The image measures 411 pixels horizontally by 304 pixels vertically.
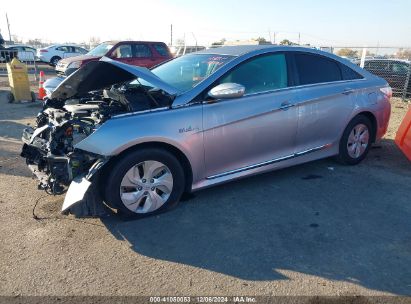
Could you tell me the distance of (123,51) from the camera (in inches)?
533

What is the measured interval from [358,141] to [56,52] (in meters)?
25.9

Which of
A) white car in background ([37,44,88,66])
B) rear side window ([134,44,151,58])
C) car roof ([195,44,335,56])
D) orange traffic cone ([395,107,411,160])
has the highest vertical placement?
white car in background ([37,44,88,66])

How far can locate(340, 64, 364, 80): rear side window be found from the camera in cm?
515

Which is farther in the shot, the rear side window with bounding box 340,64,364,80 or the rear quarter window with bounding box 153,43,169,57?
the rear quarter window with bounding box 153,43,169,57

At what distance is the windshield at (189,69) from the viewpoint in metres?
4.14

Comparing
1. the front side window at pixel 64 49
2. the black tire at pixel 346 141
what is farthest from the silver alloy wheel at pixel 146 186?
the front side window at pixel 64 49

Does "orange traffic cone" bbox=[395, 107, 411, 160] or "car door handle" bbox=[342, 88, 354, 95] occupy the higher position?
"car door handle" bbox=[342, 88, 354, 95]

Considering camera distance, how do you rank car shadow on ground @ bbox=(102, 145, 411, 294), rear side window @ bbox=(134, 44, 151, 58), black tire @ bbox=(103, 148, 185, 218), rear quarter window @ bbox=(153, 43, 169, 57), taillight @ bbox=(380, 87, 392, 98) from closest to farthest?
car shadow on ground @ bbox=(102, 145, 411, 294), black tire @ bbox=(103, 148, 185, 218), taillight @ bbox=(380, 87, 392, 98), rear side window @ bbox=(134, 44, 151, 58), rear quarter window @ bbox=(153, 43, 169, 57)

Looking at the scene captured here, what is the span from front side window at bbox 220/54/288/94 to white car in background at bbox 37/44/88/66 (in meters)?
24.4

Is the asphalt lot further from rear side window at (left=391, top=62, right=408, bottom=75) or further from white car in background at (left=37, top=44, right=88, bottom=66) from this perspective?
white car in background at (left=37, top=44, right=88, bottom=66)

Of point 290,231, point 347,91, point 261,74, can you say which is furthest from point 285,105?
point 290,231

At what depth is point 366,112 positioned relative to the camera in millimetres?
5324

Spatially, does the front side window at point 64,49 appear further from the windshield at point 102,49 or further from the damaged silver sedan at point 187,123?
the damaged silver sedan at point 187,123

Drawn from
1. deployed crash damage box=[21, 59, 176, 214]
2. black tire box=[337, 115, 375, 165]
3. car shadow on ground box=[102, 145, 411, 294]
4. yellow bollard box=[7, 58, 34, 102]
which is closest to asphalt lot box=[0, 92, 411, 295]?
car shadow on ground box=[102, 145, 411, 294]
